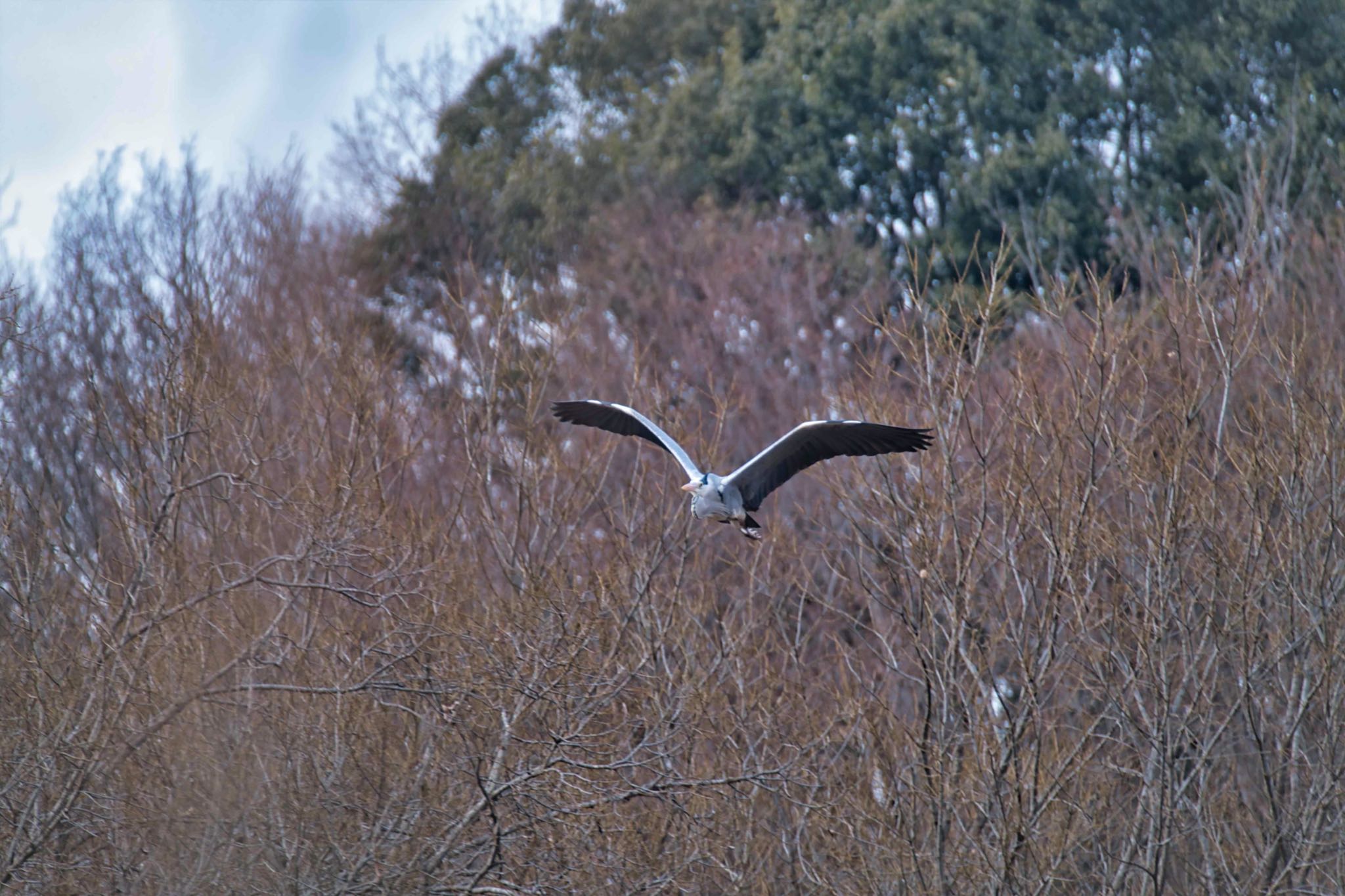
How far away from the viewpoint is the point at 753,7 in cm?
2409

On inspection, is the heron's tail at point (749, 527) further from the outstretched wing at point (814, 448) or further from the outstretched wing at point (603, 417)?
the outstretched wing at point (603, 417)

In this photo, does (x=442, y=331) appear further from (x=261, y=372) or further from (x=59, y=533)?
(x=59, y=533)

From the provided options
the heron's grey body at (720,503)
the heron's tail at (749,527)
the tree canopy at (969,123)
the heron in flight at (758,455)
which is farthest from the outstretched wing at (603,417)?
the tree canopy at (969,123)

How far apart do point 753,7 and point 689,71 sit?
1431mm

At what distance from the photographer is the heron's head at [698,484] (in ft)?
30.9

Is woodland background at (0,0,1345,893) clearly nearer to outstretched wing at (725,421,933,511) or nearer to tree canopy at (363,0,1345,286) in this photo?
outstretched wing at (725,421,933,511)

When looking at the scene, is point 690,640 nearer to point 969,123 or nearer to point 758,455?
point 758,455

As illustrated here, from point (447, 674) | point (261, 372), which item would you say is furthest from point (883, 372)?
point (261, 372)

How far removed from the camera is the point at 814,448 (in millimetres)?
9578

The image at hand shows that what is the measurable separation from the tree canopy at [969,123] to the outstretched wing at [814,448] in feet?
37.2

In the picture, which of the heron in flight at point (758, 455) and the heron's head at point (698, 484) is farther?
the heron's head at point (698, 484)

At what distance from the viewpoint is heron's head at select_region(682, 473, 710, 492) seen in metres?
9.42

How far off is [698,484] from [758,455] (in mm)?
428

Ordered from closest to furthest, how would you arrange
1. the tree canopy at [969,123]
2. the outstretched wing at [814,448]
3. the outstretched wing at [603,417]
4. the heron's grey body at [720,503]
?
the outstretched wing at [814,448], the heron's grey body at [720,503], the outstretched wing at [603,417], the tree canopy at [969,123]
